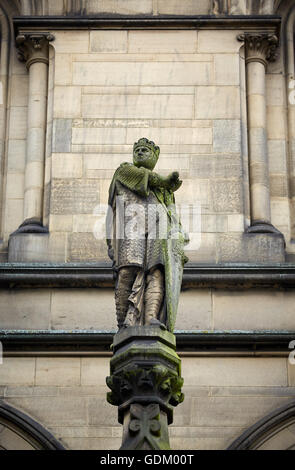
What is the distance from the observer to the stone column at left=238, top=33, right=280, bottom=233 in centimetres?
1895

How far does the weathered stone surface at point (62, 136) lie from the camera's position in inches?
755

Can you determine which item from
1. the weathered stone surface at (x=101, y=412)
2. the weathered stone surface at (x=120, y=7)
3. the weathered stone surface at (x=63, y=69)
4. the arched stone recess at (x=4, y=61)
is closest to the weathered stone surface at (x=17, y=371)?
the weathered stone surface at (x=101, y=412)

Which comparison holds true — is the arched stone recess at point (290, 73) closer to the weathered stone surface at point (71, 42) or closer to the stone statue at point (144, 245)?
the weathered stone surface at point (71, 42)

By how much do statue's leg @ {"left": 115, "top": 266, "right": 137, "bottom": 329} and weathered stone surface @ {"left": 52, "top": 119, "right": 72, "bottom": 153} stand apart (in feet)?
15.6

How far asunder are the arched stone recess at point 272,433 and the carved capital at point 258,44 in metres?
4.74

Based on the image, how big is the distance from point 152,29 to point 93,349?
4.40m

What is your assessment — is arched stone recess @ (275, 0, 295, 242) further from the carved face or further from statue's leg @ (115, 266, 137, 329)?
statue's leg @ (115, 266, 137, 329)

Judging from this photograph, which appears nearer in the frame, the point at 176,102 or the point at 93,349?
the point at 93,349

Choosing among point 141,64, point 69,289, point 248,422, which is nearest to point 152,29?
point 141,64

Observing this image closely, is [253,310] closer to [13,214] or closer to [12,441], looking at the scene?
[12,441]

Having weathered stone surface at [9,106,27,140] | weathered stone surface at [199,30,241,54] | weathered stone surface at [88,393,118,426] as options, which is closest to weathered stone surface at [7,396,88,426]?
weathered stone surface at [88,393,118,426]

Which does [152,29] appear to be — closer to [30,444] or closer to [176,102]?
[176,102]

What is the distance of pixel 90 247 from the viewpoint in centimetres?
1858
